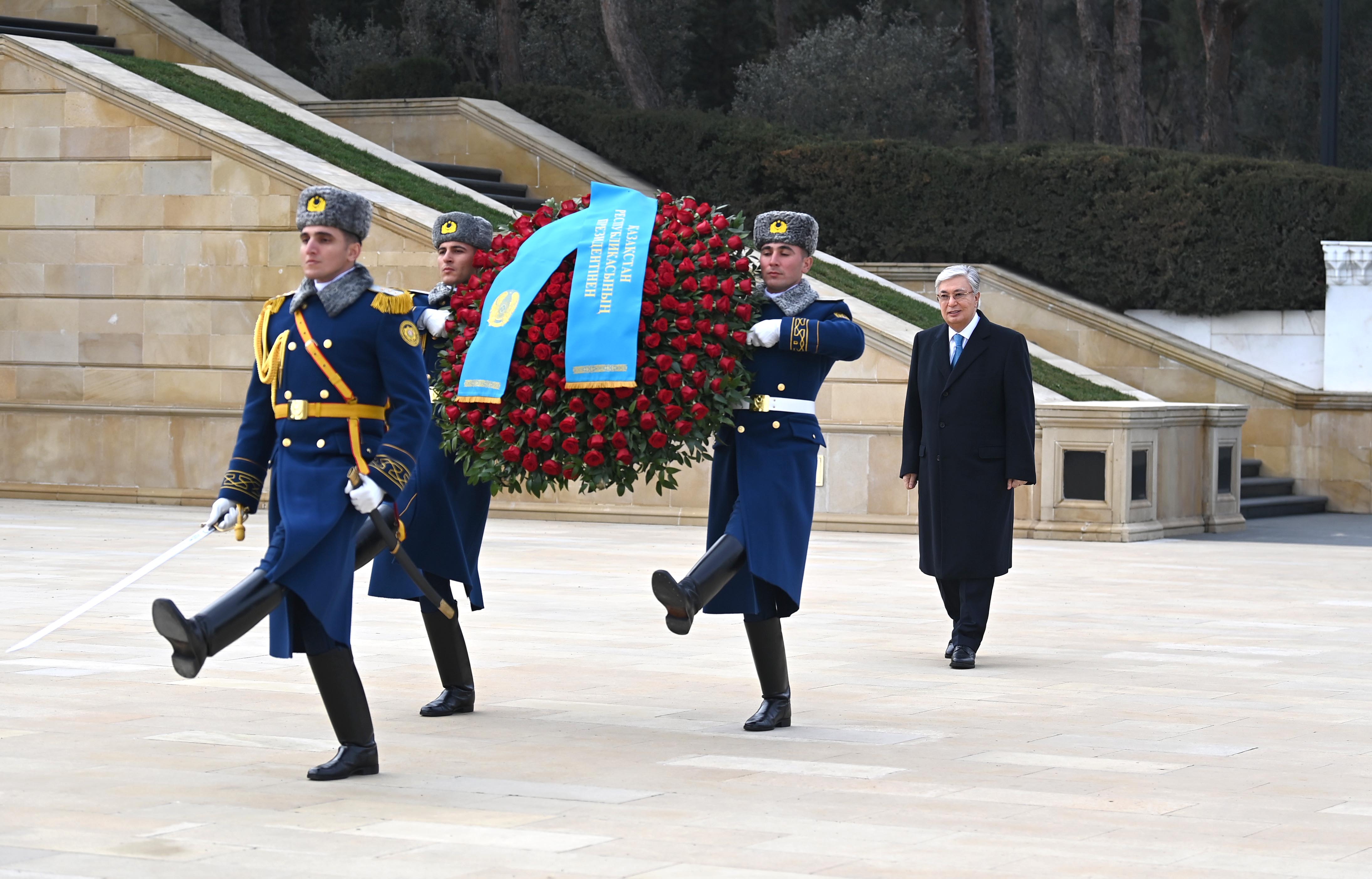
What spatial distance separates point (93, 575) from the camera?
1239 cm

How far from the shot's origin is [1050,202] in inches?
875

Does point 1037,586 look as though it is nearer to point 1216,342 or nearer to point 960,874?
point 960,874

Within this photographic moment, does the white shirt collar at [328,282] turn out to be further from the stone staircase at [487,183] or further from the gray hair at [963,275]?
the stone staircase at [487,183]

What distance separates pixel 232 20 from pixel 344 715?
24.8 m

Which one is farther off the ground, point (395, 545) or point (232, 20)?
point (232, 20)

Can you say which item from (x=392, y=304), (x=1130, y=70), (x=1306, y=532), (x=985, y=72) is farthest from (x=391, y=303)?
(x=985, y=72)

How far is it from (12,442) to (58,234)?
201cm

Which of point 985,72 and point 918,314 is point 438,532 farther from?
point 985,72

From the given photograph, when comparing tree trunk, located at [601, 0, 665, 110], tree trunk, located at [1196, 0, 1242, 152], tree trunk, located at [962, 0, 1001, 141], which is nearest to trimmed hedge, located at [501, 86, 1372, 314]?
tree trunk, located at [601, 0, 665, 110]

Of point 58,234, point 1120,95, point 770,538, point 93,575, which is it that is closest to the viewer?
point 770,538

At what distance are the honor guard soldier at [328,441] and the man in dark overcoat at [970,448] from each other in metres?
3.62

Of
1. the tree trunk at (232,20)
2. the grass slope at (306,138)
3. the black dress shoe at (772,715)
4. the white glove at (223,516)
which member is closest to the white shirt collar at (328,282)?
the white glove at (223,516)

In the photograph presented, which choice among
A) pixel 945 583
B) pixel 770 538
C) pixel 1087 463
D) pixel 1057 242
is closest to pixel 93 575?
pixel 945 583

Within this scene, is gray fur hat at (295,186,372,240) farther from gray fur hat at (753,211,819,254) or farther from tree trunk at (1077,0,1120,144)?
tree trunk at (1077,0,1120,144)
